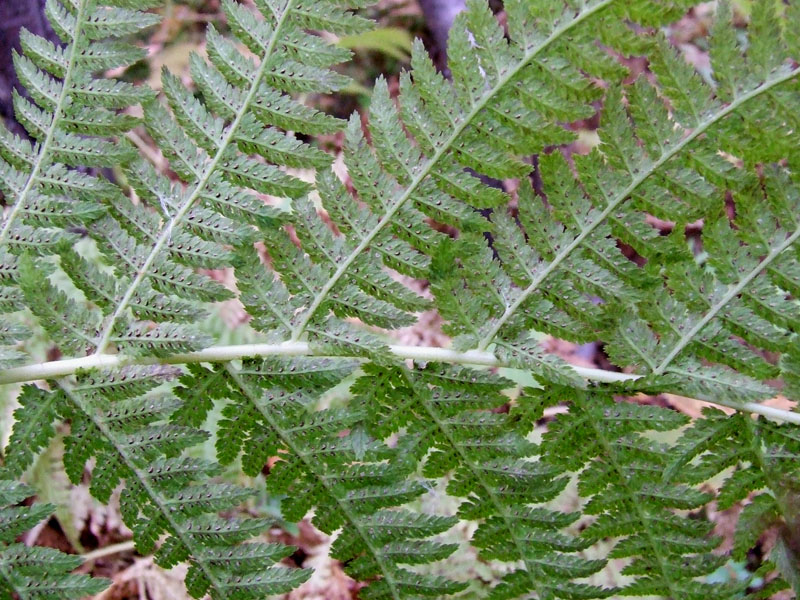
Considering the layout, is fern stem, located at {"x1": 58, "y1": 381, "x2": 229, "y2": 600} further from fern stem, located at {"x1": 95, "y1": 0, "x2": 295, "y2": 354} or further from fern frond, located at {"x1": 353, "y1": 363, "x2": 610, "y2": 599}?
fern frond, located at {"x1": 353, "y1": 363, "x2": 610, "y2": 599}

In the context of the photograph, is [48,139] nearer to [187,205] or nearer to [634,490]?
[187,205]

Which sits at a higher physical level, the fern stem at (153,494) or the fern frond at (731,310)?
the fern frond at (731,310)

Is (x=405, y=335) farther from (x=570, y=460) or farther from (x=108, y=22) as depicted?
(x=108, y=22)

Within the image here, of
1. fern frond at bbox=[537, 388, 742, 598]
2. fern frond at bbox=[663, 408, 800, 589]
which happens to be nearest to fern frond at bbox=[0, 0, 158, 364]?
fern frond at bbox=[537, 388, 742, 598]

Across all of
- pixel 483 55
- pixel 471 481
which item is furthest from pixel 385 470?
pixel 483 55

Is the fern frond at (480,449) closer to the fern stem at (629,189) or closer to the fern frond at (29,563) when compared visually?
the fern stem at (629,189)

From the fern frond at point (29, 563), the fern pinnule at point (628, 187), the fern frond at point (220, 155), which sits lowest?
the fern frond at point (29, 563)

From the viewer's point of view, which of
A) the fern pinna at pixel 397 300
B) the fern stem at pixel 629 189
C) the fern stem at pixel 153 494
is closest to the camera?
the fern stem at pixel 629 189

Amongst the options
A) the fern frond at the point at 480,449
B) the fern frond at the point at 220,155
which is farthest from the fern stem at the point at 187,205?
the fern frond at the point at 480,449
